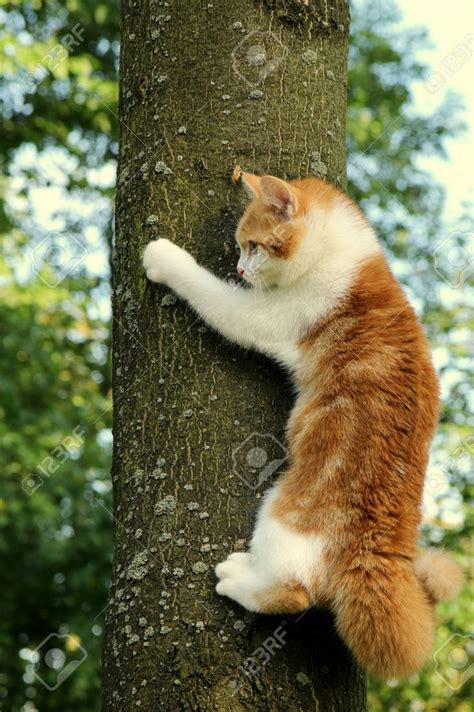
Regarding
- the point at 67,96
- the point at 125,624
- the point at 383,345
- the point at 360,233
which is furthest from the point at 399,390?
the point at 67,96

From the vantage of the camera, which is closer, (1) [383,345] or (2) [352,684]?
(2) [352,684]

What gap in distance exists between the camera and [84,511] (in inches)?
312

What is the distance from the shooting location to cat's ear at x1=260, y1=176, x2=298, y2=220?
2736mm

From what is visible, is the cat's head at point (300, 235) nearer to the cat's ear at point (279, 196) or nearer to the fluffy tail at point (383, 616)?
the cat's ear at point (279, 196)

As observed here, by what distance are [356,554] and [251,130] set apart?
1.35 m

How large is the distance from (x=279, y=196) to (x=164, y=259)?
53 cm

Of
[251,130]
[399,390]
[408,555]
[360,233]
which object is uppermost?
[251,130]

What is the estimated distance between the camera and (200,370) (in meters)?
2.53

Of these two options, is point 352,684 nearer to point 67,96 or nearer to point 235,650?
point 235,650

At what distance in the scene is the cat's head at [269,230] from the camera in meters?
2.75
